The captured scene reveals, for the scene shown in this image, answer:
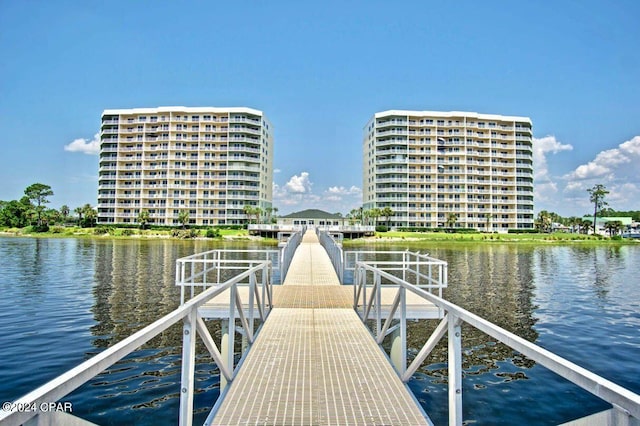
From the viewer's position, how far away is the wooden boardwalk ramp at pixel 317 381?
15.0 feet

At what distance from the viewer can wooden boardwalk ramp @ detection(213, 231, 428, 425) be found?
180 inches

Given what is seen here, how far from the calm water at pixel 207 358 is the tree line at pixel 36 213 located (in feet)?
228

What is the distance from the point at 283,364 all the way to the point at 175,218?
297ft

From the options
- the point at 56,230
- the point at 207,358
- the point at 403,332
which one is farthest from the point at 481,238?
the point at 56,230

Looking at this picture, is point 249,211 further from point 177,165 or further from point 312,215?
point 312,215

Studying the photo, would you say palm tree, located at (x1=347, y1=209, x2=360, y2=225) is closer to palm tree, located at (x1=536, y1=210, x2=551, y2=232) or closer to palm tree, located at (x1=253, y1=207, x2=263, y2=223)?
palm tree, located at (x1=253, y1=207, x2=263, y2=223)

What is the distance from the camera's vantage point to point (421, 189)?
9675cm

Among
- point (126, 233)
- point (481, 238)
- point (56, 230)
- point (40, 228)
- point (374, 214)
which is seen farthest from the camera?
point (374, 214)

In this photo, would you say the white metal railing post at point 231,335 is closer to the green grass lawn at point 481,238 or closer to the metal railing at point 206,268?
the metal railing at point 206,268

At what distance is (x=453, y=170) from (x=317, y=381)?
98.3 m

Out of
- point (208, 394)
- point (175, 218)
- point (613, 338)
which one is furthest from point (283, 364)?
point (175, 218)

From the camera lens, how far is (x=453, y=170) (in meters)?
97.6

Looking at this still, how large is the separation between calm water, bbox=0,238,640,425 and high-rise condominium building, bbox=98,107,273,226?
65950mm

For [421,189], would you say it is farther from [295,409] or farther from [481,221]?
[295,409]
